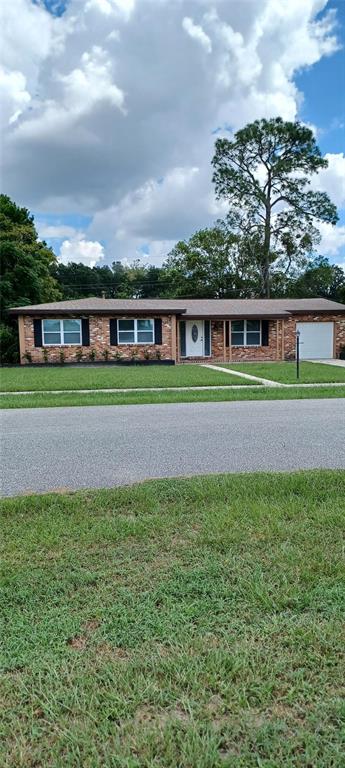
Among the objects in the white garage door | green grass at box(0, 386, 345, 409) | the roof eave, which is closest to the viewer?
green grass at box(0, 386, 345, 409)

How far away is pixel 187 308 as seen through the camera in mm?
23188

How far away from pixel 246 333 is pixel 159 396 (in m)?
13.5

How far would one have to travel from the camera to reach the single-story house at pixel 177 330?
20.8m

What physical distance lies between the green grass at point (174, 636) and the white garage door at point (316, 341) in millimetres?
21175

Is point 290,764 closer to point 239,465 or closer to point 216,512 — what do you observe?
point 216,512

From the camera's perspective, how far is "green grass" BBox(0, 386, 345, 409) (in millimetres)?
9992

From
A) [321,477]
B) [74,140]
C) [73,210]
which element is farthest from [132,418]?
[73,210]

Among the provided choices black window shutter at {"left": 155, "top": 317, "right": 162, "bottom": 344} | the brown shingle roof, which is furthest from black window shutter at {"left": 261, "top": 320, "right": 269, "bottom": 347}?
black window shutter at {"left": 155, "top": 317, "right": 162, "bottom": 344}

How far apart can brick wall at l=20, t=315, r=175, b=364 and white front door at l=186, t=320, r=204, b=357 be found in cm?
145

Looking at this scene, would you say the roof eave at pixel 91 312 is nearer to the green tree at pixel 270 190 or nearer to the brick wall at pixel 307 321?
the brick wall at pixel 307 321

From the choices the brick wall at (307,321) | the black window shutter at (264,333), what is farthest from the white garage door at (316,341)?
the black window shutter at (264,333)

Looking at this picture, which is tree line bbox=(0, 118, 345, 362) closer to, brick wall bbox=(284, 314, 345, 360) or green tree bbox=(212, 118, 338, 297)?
green tree bbox=(212, 118, 338, 297)

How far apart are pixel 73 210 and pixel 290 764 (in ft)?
105

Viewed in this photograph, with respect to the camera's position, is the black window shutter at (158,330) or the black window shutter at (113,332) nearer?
the black window shutter at (113,332)
